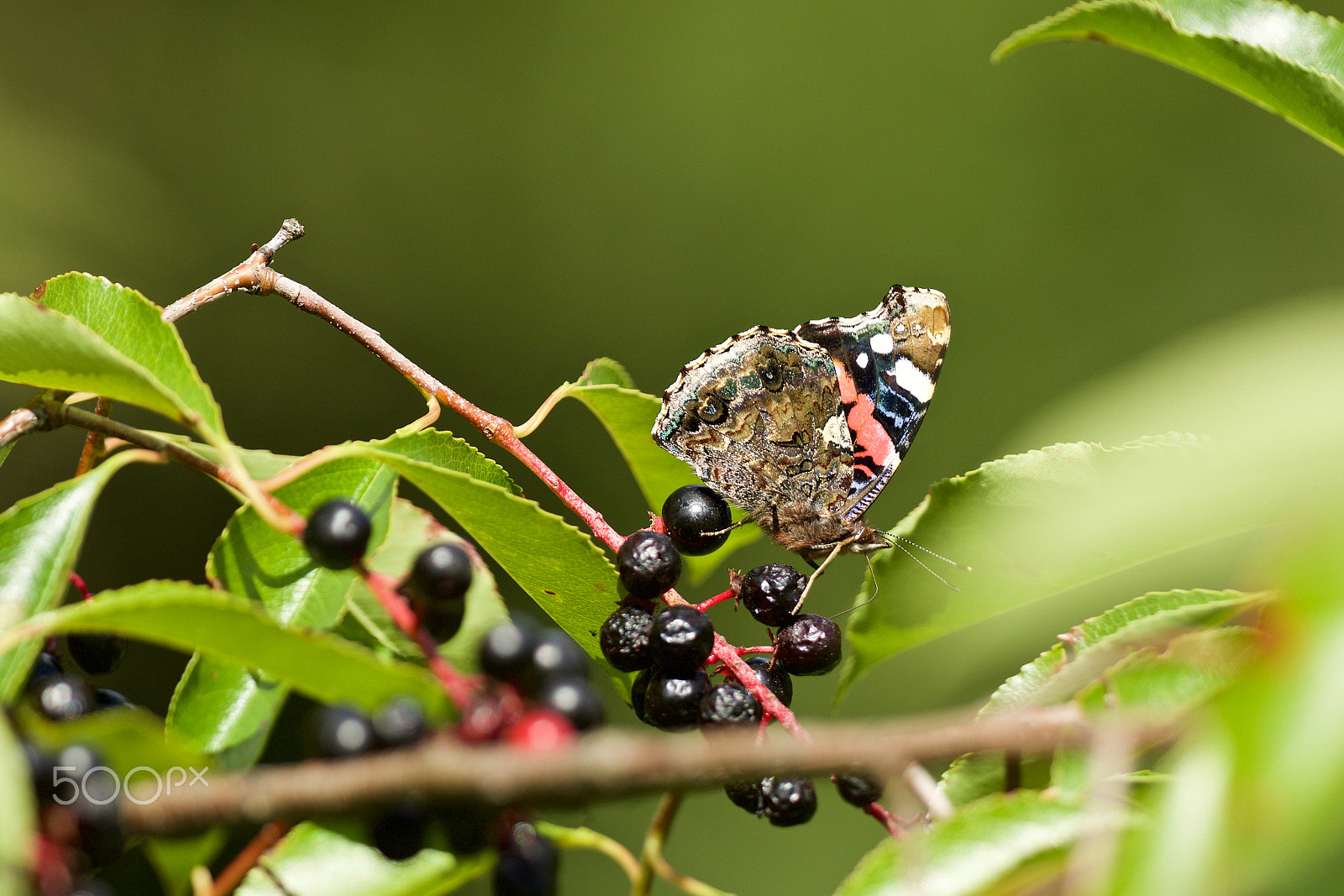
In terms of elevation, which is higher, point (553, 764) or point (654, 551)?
point (654, 551)

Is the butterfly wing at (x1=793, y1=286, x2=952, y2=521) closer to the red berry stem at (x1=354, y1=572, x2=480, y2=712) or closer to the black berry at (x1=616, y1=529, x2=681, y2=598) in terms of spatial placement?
the black berry at (x1=616, y1=529, x2=681, y2=598)

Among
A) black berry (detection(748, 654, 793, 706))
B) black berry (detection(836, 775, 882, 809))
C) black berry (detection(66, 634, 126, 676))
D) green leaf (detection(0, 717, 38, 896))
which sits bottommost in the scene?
green leaf (detection(0, 717, 38, 896))

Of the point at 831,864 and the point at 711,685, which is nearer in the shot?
the point at 711,685

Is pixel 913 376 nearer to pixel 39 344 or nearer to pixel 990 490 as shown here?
pixel 990 490

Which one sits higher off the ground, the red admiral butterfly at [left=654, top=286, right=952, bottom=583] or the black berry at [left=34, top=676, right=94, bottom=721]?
the red admiral butterfly at [left=654, top=286, right=952, bottom=583]

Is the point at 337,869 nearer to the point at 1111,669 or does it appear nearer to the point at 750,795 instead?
the point at 750,795

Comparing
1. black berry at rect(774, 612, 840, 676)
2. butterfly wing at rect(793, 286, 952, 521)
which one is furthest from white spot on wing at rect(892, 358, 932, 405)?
black berry at rect(774, 612, 840, 676)

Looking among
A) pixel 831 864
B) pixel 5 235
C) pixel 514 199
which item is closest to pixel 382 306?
pixel 514 199
